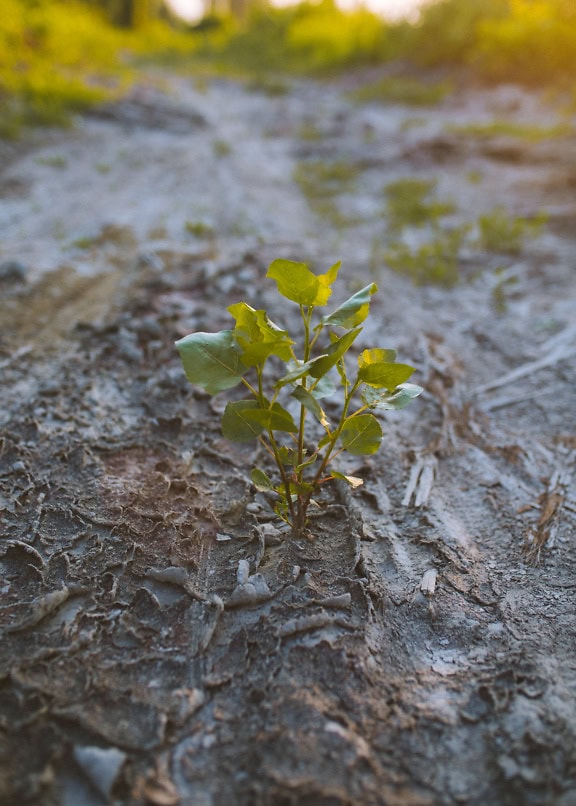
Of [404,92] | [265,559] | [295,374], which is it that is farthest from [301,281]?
[404,92]

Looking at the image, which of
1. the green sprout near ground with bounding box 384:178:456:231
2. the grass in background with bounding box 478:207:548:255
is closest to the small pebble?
the green sprout near ground with bounding box 384:178:456:231

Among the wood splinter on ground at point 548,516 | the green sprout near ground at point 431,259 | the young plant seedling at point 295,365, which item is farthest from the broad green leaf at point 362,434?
the green sprout near ground at point 431,259

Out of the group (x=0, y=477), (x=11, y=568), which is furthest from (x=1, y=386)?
(x=11, y=568)

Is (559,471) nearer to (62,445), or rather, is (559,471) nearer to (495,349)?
(495,349)

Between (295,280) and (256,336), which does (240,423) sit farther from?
(295,280)

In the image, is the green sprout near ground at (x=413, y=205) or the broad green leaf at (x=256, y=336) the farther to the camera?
the green sprout near ground at (x=413, y=205)

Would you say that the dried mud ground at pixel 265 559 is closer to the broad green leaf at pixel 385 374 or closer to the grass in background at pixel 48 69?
the broad green leaf at pixel 385 374

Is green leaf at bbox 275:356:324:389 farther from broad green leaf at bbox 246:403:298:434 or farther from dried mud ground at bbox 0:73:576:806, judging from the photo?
dried mud ground at bbox 0:73:576:806
